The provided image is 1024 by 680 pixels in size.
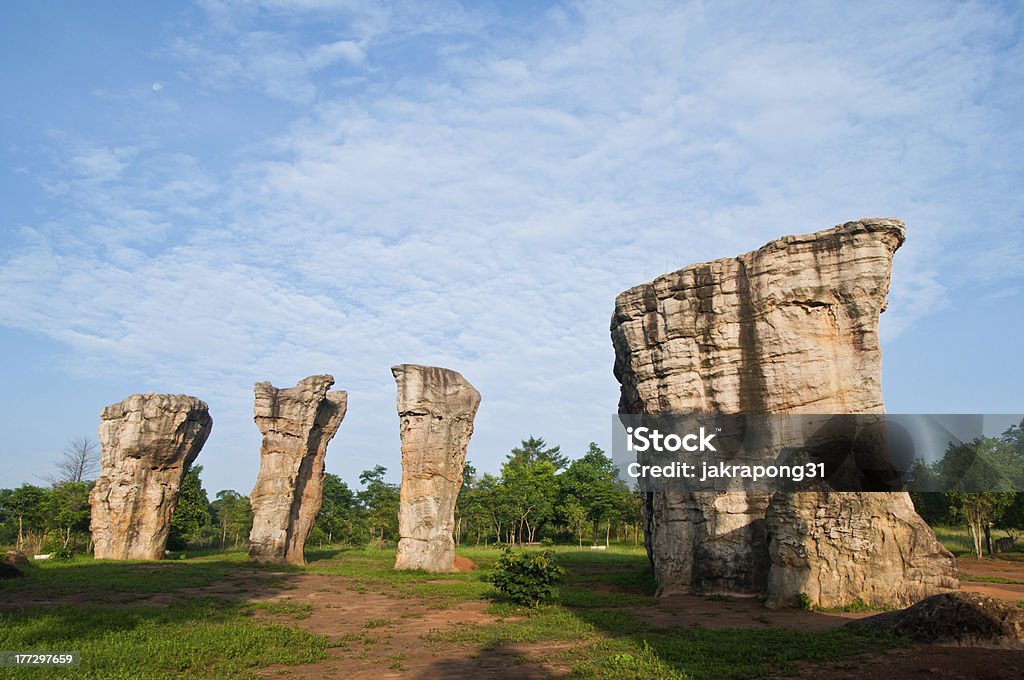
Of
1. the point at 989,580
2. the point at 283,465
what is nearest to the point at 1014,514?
the point at 989,580

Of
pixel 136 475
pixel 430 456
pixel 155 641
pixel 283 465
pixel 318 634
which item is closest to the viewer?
pixel 155 641

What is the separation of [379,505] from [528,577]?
47.4 meters

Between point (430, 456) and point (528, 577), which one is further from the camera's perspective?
point (430, 456)

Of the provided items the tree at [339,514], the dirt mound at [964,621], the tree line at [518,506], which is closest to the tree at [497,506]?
the tree line at [518,506]

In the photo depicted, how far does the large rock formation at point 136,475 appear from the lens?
31.2 m

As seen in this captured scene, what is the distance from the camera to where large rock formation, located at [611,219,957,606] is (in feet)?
52.3

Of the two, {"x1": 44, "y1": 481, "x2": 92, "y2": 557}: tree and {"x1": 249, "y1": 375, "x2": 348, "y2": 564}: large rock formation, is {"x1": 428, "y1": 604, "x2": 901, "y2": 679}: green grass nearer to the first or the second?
{"x1": 249, "y1": 375, "x2": 348, "y2": 564}: large rock formation

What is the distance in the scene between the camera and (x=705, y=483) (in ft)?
67.6

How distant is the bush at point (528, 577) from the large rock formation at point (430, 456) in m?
10.6

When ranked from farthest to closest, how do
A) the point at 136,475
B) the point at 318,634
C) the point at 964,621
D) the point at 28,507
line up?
the point at 28,507
the point at 136,475
the point at 318,634
the point at 964,621

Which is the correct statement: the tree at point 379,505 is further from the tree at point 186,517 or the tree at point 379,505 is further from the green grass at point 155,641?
the green grass at point 155,641

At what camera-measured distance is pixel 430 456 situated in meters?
28.8
